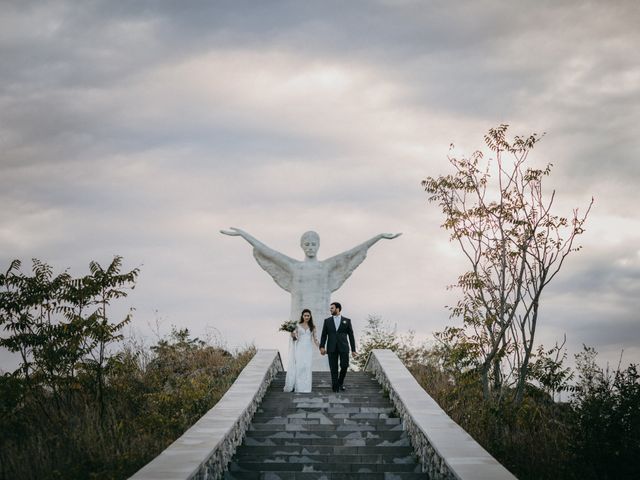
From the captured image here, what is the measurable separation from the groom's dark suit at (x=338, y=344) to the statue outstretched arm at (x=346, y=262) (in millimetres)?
4387

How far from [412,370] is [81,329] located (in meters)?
8.38

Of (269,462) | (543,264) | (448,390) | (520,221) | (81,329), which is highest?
(520,221)

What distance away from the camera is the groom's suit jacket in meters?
15.1

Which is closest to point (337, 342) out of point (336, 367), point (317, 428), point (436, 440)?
point (336, 367)

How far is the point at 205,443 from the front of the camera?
31.1 feet

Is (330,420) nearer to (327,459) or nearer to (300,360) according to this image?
(327,459)

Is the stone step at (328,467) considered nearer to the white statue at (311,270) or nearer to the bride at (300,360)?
the bride at (300,360)

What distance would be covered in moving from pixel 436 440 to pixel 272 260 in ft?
35.6

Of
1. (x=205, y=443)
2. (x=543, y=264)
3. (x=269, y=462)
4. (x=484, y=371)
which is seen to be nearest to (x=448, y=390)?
(x=484, y=371)

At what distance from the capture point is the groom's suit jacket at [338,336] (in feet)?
49.6

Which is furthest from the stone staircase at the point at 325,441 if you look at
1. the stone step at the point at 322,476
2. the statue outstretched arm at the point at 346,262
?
the statue outstretched arm at the point at 346,262

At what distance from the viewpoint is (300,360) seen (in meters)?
15.0

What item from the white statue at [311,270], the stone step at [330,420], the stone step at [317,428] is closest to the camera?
the stone step at [317,428]

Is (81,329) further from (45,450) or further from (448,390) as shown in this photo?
(448,390)
